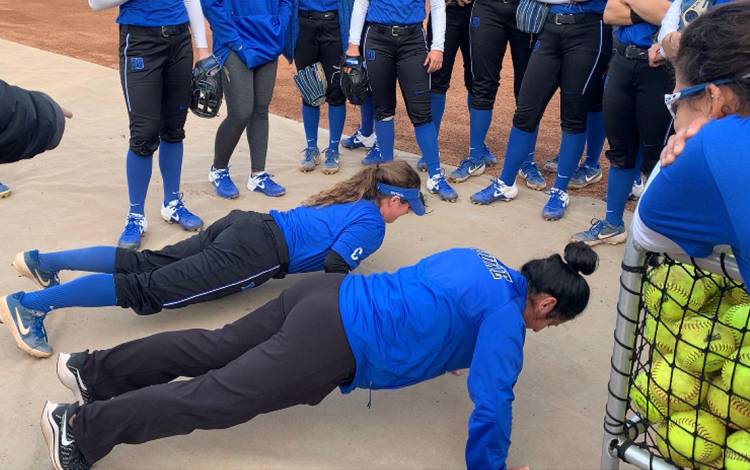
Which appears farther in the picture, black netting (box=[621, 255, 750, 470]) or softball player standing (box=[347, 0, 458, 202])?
softball player standing (box=[347, 0, 458, 202])

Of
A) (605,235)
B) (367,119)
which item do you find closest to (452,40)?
(367,119)

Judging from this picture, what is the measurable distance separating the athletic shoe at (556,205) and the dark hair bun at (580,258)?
209cm

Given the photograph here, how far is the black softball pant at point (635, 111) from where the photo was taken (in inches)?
147

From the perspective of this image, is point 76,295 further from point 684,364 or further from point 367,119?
point 367,119

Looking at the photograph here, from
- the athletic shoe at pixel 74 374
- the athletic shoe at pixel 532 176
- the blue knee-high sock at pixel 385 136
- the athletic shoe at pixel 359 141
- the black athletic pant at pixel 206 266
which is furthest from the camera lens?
the athletic shoe at pixel 359 141

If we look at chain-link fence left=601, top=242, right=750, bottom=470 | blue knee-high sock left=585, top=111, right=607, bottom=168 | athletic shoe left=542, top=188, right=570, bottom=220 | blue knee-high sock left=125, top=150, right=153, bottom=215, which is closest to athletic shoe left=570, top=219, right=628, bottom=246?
athletic shoe left=542, top=188, right=570, bottom=220

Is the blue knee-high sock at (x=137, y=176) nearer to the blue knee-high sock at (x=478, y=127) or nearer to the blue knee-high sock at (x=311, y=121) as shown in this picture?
the blue knee-high sock at (x=311, y=121)

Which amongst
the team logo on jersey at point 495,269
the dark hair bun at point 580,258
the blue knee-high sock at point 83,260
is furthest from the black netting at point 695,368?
the blue knee-high sock at point 83,260

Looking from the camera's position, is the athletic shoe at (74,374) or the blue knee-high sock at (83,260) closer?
the athletic shoe at (74,374)

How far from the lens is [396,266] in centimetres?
396

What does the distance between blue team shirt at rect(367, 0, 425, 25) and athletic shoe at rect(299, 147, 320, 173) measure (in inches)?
44.2

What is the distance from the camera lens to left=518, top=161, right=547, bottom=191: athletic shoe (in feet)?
16.5

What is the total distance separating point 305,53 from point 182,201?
52.4 inches

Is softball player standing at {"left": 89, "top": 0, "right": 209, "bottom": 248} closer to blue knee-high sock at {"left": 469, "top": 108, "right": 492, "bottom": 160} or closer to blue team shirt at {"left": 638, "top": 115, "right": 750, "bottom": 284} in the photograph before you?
blue knee-high sock at {"left": 469, "top": 108, "right": 492, "bottom": 160}
